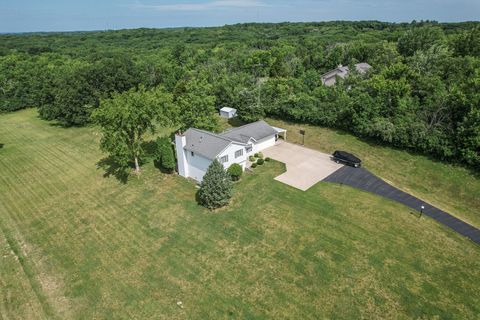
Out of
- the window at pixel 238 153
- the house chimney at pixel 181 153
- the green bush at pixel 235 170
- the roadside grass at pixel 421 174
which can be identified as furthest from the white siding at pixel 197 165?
the roadside grass at pixel 421 174

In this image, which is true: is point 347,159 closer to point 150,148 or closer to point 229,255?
point 229,255

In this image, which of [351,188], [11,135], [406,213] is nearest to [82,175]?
[11,135]

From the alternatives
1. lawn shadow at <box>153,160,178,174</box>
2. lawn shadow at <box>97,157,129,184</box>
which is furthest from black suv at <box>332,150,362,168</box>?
lawn shadow at <box>97,157,129,184</box>

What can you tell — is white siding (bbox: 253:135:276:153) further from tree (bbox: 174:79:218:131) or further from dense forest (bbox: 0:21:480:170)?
dense forest (bbox: 0:21:480:170)

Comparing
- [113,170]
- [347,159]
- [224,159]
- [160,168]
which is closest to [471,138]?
[347,159]

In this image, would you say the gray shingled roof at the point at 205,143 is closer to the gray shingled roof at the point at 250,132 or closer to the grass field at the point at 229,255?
the gray shingled roof at the point at 250,132

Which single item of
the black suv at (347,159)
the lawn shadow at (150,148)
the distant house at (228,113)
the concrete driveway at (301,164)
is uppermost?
the distant house at (228,113)

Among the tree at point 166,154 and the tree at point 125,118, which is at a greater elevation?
the tree at point 125,118
